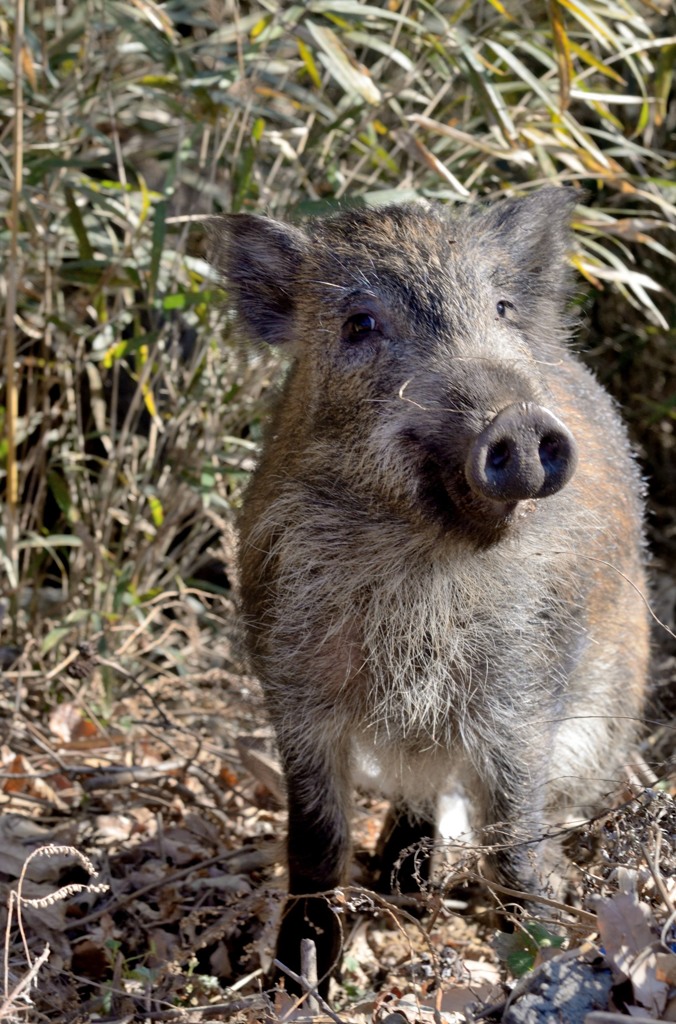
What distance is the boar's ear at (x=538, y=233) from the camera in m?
3.32

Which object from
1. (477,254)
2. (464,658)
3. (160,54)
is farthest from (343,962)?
(160,54)

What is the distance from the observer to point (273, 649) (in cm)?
313

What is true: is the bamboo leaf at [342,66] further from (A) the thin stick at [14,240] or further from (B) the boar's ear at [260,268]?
(A) the thin stick at [14,240]

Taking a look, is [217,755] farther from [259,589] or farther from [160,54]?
[160,54]

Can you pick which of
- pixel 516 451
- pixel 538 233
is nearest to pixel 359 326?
pixel 538 233

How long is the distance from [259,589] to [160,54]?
6.86 feet

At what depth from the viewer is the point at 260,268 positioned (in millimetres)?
3375

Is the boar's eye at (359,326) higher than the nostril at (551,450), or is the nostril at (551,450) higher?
the nostril at (551,450)

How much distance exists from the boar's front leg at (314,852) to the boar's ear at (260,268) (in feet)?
3.90

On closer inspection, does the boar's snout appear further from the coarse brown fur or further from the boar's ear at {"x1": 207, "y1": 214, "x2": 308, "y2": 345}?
the boar's ear at {"x1": 207, "y1": 214, "x2": 308, "y2": 345}

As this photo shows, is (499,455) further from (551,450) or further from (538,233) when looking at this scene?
(538,233)

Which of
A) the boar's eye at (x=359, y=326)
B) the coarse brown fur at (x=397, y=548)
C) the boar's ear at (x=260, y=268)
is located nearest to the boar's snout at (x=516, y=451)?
the coarse brown fur at (x=397, y=548)

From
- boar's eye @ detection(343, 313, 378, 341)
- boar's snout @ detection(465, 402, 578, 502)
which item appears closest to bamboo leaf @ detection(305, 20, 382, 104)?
boar's eye @ detection(343, 313, 378, 341)

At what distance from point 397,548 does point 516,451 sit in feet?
2.37
